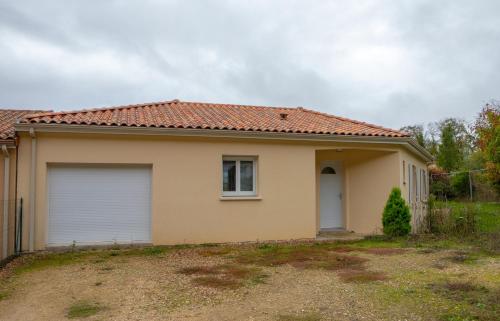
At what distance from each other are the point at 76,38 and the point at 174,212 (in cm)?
969

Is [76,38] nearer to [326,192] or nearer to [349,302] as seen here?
[326,192]

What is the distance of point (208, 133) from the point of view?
12.3 m

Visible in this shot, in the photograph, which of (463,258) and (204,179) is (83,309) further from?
(463,258)

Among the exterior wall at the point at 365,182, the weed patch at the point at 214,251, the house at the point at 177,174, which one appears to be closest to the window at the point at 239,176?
the house at the point at 177,174

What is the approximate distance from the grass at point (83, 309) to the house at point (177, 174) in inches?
221

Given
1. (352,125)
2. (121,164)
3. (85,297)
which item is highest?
(352,125)

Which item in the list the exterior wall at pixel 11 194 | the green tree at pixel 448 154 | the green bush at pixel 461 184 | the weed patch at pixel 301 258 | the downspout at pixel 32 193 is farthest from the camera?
the green tree at pixel 448 154

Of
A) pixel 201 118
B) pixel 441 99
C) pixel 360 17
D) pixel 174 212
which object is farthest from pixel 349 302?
pixel 441 99

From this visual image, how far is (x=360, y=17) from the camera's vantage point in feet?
47.3

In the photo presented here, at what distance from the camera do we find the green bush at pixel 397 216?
44.0ft

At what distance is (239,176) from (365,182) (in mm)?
4730

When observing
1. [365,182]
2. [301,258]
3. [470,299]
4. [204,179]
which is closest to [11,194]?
[204,179]

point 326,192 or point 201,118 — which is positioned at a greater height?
point 201,118

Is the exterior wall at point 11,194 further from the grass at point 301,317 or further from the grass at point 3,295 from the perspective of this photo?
the grass at point 301,317
